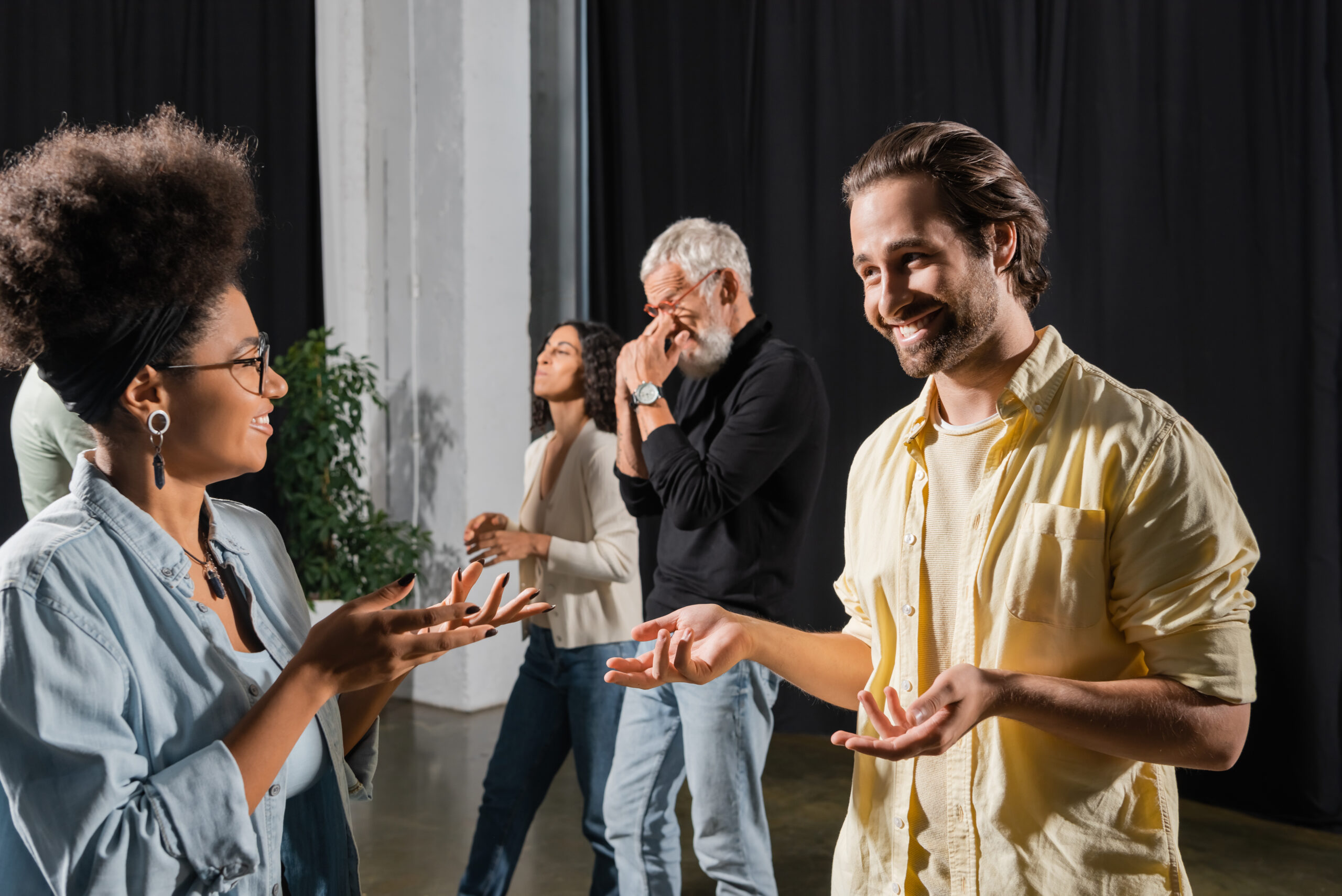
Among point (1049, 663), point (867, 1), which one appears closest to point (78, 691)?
point (1049, 663)

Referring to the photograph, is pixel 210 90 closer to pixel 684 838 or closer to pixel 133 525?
pixel 684 838

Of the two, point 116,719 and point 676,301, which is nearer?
point 116,719

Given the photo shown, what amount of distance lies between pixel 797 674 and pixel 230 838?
715 millimetres

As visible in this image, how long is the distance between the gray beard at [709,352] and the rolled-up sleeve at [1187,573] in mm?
1222

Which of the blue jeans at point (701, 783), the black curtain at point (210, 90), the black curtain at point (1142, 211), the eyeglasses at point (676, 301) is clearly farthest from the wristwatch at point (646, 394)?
the black curtain at point (210, 90)

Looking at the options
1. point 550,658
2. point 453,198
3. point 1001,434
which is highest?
point 453,198

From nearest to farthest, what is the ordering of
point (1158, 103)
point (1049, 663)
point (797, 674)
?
point (1049, 663)
point (797, 674)
point (1158, 103)

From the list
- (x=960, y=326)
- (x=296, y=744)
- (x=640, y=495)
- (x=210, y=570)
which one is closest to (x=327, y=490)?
(x=640, y=495)

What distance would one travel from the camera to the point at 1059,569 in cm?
113

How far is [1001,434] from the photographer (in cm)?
123

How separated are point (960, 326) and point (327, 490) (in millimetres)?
3823

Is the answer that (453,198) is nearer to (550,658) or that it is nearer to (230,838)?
(550,658)

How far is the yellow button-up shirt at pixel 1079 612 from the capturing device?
42.4 inches

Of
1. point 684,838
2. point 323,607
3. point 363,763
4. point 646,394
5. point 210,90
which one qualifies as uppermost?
point 210,90
